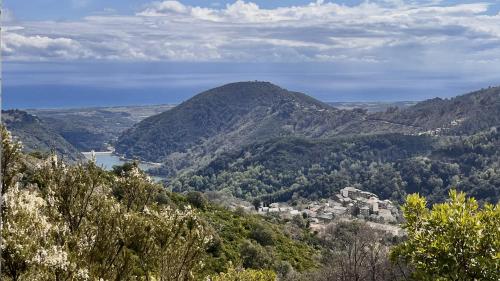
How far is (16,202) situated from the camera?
1505 centimetres

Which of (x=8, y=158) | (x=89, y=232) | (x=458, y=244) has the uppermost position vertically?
(x=8, y=158)

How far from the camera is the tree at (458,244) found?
42.0 feet

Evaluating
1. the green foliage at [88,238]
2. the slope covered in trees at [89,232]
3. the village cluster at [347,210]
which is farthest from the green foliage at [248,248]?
the village cluster at [347,210]

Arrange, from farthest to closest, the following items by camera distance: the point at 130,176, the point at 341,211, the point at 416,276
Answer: the point at 341,211 < the point at 130,176 < the point at 416,276

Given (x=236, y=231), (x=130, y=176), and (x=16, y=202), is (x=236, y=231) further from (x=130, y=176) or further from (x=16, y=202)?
(x=16, y=202)

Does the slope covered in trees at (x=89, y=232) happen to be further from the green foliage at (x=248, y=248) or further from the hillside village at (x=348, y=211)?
the hillside village at (x=348, y=211)

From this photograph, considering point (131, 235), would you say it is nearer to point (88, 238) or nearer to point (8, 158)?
point (88, 238)

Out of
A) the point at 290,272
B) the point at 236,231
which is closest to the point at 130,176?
the point at 290,272

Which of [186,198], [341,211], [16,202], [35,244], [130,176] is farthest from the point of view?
[341,211]

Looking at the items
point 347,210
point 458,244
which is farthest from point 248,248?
point 347,210

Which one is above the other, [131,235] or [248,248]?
[131,235]

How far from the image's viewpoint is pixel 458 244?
13.1 metres

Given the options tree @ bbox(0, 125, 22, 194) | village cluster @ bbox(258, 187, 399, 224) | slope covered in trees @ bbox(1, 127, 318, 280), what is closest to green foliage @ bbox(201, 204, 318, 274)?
tree @ bbox(0, 125, 22, 194)

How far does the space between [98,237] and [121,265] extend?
113 cm
